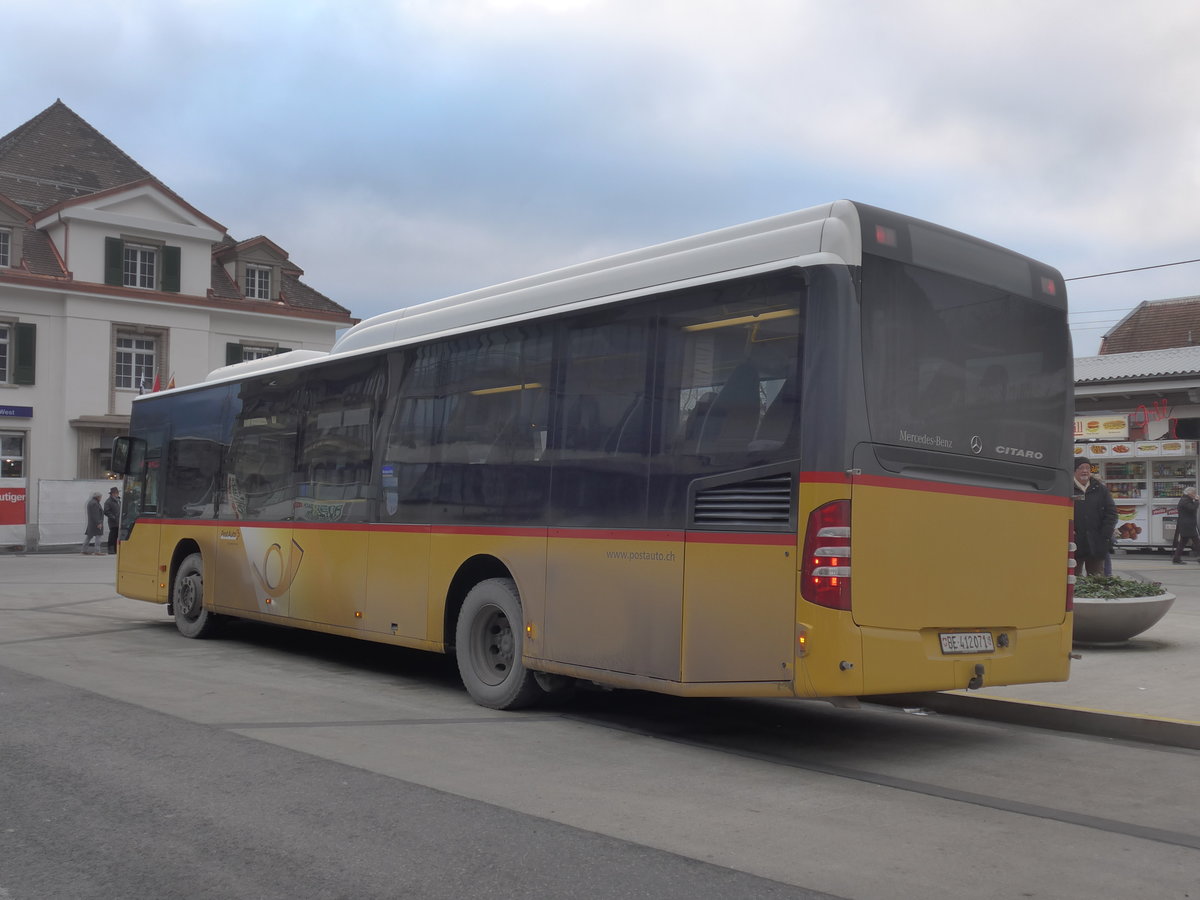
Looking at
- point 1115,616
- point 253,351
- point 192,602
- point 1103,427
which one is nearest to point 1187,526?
point 1103,427

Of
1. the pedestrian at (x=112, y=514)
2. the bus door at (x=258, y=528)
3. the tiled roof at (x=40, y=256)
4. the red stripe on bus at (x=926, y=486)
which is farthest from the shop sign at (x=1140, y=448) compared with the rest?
the tiled roof at (x=40, y=256)

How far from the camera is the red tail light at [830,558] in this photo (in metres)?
6.62

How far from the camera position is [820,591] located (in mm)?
6633

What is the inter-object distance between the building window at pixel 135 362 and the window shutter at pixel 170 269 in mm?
1911

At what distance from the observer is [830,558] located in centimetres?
663

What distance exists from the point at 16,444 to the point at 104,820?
1516 inches

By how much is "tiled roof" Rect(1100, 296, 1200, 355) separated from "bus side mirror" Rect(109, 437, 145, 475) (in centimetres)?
3672

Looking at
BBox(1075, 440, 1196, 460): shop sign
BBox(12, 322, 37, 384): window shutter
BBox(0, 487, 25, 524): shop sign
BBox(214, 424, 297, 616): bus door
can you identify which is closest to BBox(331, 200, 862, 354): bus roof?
BBox(214, 424, 297, 616): bus door

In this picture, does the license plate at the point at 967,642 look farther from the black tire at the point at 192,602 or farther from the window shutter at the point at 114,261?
the window shutter at the point at 114,261

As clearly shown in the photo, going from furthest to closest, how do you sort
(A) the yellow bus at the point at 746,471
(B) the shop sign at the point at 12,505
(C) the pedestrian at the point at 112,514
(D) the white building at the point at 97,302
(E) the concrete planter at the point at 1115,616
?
1. (D) the white building at the point at 97,302
2. (B) the shop sign at the point at 12,505
3. (C) the pedestrian at the point at 112,514
4. (E) the concrete planter at the point at 1115,616
5. (A) the yellow bus at the point at 746,471

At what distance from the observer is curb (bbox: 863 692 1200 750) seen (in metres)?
7.85

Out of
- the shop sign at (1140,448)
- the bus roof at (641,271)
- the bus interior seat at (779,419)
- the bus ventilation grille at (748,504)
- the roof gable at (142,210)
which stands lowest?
the bus ventilation grille at (748,504)

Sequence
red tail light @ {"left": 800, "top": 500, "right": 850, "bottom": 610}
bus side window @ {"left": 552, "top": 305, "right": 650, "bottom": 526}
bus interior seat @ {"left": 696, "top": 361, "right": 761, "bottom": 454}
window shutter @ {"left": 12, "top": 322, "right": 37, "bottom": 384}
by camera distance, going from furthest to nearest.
→ 1. window shutter @ {"left": 12, "top": 322, "right": 37, "bottom": 384}
2. bus side window @ {"left": 552, "top": 305, "right": 650, "bottom": 526}
3. bus interior seat @ {"left": 696, "top": 361, "right": 761, "bottom": 454}
4. red tail light @ {"left": 800, "top": 500, "right": 850, "bottom": 610}

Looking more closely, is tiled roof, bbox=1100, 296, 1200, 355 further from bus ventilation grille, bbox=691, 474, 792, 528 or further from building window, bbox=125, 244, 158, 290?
bus ventilation grille, bbox=691, 474, 792, 528
